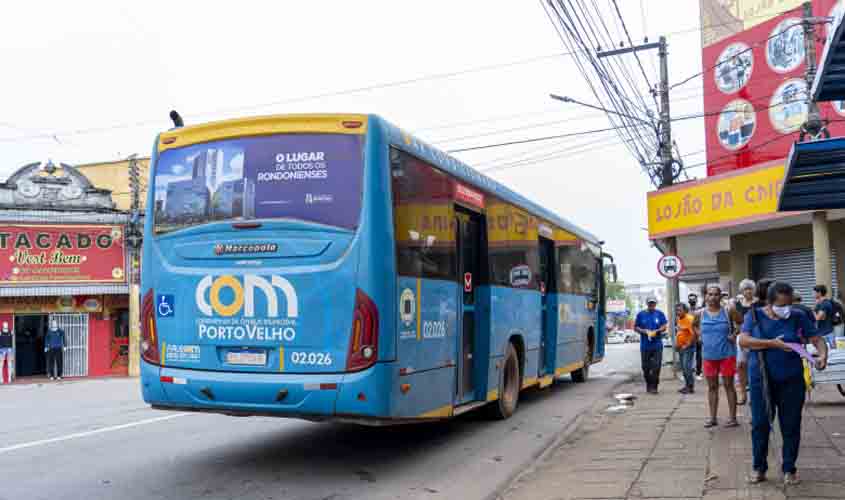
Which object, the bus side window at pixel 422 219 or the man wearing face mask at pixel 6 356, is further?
the man wearing face mask at pixel 6 356

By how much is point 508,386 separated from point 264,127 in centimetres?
555

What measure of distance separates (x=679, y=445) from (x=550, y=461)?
1.59 meters

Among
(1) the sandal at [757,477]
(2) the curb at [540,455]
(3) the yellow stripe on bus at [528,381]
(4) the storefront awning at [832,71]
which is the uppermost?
(4) the storefront awning at [832,71]

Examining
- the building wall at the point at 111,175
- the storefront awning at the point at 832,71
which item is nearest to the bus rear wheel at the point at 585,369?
the storefront awning at the point at 832,71

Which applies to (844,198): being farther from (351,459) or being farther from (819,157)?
(351,459)

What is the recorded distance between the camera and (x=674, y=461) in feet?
25.2

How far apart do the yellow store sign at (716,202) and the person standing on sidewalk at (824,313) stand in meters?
3.91

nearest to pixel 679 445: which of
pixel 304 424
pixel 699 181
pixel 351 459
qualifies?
pixel 351 459

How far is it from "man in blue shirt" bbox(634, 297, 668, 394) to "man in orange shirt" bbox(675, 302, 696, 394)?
0.38m

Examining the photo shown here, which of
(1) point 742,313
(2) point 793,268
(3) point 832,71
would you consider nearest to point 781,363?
(3) point 832,71

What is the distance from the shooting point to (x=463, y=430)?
33.9ft

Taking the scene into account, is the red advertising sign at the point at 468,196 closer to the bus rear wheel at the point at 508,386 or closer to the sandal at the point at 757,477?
the bus rear wheel at the point at 508,386

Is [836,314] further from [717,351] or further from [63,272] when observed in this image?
[63,272]

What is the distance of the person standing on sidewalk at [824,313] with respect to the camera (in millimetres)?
12008
